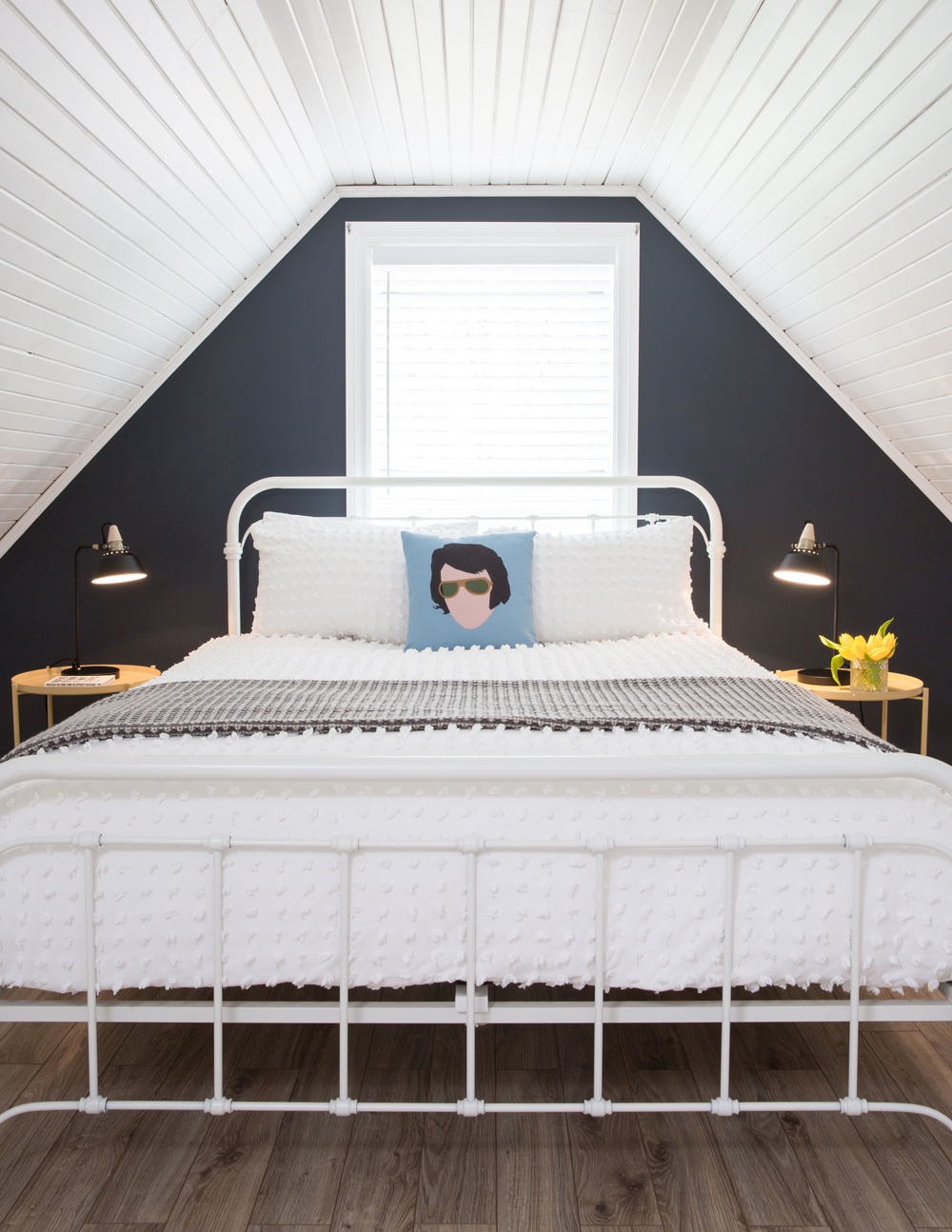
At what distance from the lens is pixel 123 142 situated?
1912 millimetres

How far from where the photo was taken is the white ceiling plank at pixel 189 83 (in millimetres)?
1604

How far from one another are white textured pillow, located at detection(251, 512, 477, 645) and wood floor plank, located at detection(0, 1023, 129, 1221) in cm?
112

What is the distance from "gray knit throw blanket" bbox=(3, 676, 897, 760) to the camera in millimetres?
1369

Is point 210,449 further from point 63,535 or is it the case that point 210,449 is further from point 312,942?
point 312,942

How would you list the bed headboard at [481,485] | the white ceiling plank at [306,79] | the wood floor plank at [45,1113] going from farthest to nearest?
1. the bed headboard at [481,485]
2. the white ceiling plank at [306,79]
3. the wood floor plank at [45,1113]

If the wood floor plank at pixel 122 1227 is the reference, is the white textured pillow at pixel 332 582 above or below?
above

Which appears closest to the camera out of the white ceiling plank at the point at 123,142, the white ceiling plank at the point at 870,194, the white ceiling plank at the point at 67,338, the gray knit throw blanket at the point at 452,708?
the gray knit throw blanket at the point at 452,708

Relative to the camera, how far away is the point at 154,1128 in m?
1.37

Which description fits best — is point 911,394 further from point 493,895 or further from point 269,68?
point 493,895

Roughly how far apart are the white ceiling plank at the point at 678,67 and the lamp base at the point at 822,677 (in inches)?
65.9

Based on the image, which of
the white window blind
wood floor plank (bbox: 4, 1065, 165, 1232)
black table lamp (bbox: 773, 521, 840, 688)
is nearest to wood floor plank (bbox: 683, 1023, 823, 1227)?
wood floor plank (bbox: 4, 1065, 165, 1232)

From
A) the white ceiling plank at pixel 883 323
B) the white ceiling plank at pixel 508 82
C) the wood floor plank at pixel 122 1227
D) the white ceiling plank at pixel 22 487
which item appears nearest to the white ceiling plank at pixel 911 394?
the white ceiling plank at pixel 883 323

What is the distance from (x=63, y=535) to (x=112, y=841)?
2.16m

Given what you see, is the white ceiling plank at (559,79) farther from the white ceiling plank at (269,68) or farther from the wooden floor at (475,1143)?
the wooden floor at (475,1143)
